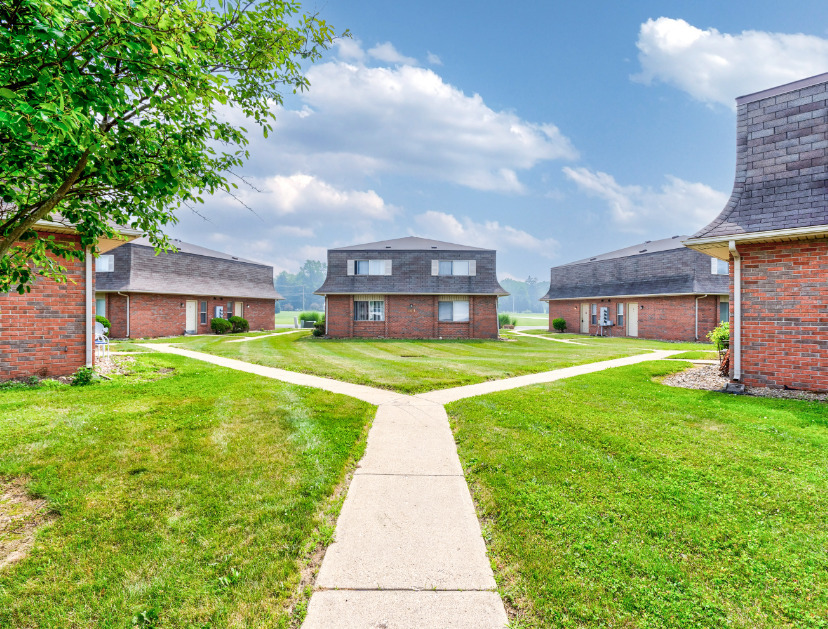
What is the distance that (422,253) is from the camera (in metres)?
24.2

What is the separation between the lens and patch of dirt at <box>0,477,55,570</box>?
2.88 metres

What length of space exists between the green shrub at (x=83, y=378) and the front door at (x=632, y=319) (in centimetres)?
2822

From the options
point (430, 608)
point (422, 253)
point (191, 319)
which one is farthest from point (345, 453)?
point (191, 319)

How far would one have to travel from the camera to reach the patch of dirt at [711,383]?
24.0 ft

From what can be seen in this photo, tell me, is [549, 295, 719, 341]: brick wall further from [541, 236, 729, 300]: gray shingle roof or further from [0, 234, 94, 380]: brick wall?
[0, 234, 94, 380]: brick wall

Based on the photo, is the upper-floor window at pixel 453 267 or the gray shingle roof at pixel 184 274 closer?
the gray shingle roof at pixel 184 274

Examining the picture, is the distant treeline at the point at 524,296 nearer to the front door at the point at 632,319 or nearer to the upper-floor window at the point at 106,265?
the front door at the point at 632,319

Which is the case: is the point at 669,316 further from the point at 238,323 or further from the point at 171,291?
the point at 171,291

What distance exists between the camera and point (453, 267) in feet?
78.7

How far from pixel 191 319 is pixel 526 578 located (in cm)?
2637

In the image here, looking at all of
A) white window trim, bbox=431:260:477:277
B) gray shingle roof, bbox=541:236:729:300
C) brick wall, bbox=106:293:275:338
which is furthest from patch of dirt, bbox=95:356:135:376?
gray shingle roof, bbox=541:236:729:300

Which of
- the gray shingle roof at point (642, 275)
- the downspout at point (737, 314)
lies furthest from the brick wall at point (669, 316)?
the downspout at point (737, 314)

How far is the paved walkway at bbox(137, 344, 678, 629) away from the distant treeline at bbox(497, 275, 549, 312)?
156 m

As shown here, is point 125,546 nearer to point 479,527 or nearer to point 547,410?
point 479,527
